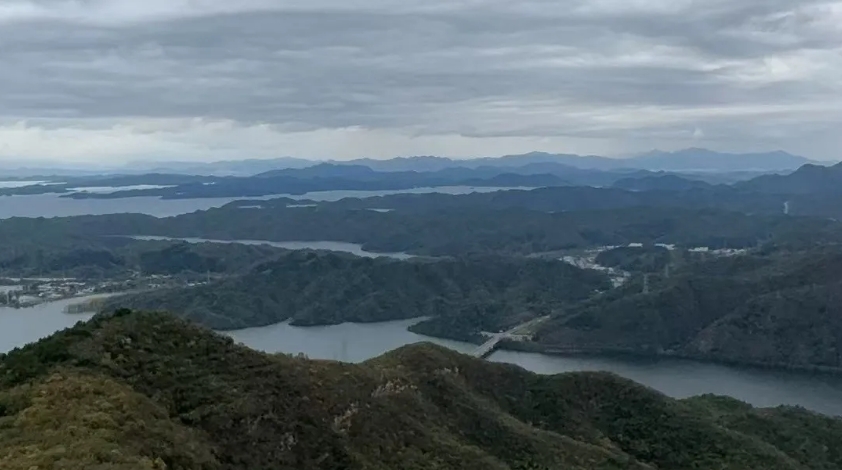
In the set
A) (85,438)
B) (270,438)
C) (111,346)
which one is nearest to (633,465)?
(270,438)

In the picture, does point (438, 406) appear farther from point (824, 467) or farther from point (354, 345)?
point (354, 345)

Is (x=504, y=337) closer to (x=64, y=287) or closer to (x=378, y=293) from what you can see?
(x=378, y=293)

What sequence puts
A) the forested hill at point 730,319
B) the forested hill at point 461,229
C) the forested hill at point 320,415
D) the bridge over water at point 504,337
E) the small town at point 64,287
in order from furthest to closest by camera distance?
the forested hill at point 461,229
the small town at point 64,287
the bridge over water at point 504,337
the forested hill at point 730,319
the forested hill at point 320,415

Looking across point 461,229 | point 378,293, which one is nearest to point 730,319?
point 378,293

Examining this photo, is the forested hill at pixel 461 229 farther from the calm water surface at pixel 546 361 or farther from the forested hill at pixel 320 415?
the forested hill at pixel 320 415

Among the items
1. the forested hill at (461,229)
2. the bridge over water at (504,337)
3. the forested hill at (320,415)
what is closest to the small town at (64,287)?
the forested hill at (461,229)

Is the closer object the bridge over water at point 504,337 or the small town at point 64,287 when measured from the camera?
the bridge over water at point 504,337
